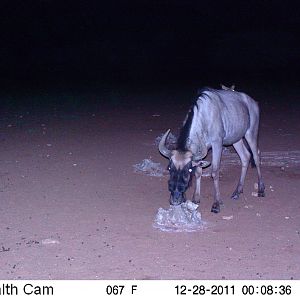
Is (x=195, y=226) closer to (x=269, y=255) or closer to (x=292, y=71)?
(x=269, y=255)

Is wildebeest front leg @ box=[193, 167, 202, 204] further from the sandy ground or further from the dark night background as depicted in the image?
the dark night background

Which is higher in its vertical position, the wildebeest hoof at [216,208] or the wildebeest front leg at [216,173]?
the wildebeest front leg at [216,173]

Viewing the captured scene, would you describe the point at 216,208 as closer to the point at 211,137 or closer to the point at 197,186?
the point at 197,186

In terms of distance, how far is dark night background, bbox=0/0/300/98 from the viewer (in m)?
36.6

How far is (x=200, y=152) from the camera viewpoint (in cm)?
954

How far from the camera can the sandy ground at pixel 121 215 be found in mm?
7266

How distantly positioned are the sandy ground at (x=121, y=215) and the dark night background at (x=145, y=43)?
674 inches

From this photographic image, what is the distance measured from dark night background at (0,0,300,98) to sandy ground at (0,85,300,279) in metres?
17.1

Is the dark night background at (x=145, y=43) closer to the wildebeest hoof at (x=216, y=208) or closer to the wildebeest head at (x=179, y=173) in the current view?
the wildebeest hoof at (x=216, y=208)

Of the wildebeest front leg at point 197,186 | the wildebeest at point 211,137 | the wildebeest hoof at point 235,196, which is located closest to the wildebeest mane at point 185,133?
the wildebeest at point 211,137

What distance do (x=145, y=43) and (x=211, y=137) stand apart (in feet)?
133

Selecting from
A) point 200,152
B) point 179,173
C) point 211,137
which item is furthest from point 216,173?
point 179,173

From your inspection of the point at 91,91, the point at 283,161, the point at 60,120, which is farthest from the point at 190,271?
the point at 91,91

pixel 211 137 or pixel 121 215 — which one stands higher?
pixel 211 137
